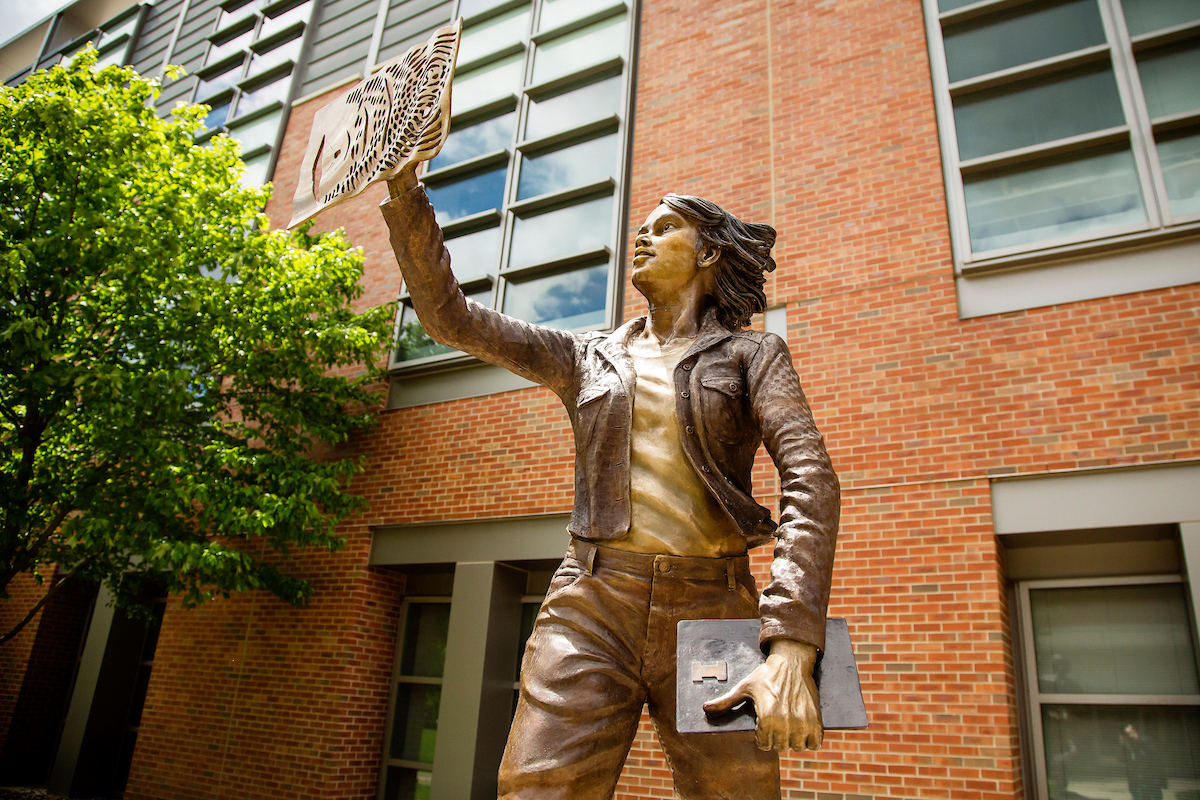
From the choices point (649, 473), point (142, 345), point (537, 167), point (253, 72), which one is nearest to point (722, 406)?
point (649, 473)

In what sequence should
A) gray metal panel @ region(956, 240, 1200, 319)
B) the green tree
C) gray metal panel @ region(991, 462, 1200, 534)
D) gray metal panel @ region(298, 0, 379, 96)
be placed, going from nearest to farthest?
1. gray metal panel @ region(991, 462, 1200, 534)
2. gray metal panel @ region(956, 240, 1200, 319)
3. the green tree
4. gray metal panel @ region(298, 0, 379, 96)

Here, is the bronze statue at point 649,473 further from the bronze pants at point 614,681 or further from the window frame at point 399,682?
the window frame at point 399,682

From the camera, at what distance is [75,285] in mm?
6609

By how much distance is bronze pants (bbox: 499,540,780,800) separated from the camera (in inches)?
75.0

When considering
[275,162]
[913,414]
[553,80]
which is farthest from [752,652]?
[275,162]

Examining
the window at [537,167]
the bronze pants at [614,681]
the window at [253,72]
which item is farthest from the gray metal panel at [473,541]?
the window at [253,72]

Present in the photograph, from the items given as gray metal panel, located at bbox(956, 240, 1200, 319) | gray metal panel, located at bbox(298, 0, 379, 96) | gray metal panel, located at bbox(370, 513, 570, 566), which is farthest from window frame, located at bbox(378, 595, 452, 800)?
gray metal panel, located at bbox(298, 0, 379, 96)

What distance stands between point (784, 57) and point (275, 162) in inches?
290

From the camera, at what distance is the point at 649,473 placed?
2.23 m

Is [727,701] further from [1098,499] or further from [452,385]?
[452,385]

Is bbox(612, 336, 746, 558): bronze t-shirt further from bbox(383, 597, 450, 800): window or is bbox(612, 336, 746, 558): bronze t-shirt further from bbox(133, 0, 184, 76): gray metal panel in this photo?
bbox(133, 0, 184, 76): gray metal panel

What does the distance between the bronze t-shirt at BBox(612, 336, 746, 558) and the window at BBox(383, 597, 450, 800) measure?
5710 millimetres

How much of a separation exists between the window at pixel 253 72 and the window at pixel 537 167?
3.63 meters

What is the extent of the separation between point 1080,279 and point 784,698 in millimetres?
5161
